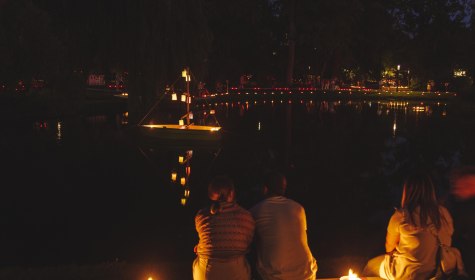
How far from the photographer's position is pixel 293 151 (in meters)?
19.9

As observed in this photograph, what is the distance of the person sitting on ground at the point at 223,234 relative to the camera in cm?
488

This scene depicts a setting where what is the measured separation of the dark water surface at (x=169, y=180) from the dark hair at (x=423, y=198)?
2.50 metres

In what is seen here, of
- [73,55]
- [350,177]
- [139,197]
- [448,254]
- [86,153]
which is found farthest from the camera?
[73,55]

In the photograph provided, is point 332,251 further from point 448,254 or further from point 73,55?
point 73,55

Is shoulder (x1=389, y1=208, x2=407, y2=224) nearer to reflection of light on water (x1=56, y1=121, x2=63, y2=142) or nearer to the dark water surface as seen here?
the dark water surface

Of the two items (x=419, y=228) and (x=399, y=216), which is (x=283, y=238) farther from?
(x=419, y=228)

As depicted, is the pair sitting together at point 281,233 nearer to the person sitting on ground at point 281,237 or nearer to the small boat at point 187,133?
the person sitting on ground at point 281,237

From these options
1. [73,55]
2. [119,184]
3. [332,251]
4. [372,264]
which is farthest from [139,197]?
[73,55]

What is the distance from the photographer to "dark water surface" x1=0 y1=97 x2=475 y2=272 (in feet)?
31.2

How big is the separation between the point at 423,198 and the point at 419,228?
287mm

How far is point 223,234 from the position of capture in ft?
16.0

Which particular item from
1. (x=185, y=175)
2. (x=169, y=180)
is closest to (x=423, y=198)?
(x=169, y=180)

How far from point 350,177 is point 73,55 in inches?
721

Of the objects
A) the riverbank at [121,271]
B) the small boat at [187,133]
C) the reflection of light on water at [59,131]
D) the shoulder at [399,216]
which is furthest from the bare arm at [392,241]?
the reflection of light on water at [59,131]
